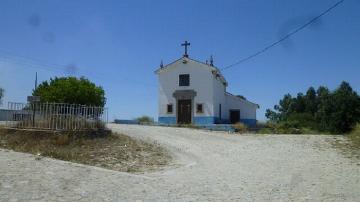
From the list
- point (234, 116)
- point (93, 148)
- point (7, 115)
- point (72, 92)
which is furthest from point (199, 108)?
point (93, 148)

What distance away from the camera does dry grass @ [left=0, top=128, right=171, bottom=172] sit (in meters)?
14.5

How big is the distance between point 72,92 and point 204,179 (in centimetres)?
2596

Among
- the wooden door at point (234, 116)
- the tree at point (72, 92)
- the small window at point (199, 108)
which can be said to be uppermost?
the tree at point (72, 92)

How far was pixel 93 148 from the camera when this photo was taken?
16359 millimetres

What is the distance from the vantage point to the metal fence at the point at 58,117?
58.2 ft

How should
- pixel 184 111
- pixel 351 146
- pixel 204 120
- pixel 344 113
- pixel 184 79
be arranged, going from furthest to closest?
pixel 184 79, pixel 184 111, pixel 204 120, pixel 344 113, pixel 351 146

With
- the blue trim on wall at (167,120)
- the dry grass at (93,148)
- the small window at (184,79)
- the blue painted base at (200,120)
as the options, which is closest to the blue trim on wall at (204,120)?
the blue painted base at (200,120)

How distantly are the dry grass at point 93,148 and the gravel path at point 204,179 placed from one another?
2.99 feet

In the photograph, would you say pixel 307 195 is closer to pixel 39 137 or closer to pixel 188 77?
pixel 39 137

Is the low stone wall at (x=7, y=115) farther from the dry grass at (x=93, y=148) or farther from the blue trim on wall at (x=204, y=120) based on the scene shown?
the blue trim on wall at (x=204, y=120)

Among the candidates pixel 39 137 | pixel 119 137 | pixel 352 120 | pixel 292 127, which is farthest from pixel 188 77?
pixel 39 137

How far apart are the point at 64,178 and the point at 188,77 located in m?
25.1

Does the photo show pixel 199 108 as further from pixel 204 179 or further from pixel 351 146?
pixel 204 179

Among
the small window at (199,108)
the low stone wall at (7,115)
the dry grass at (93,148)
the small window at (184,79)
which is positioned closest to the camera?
the dry grass at (93,148)
